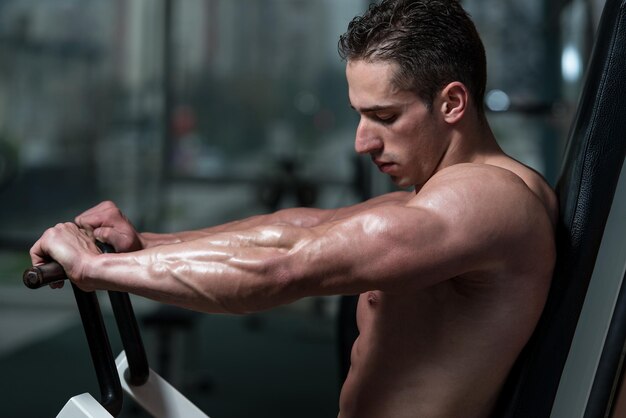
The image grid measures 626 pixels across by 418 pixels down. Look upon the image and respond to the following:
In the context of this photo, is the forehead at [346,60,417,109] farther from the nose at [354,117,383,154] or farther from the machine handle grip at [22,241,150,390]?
the machine handle grip at [22,241,150,390]

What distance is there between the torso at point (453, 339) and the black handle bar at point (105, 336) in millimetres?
324

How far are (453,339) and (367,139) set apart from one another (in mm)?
274

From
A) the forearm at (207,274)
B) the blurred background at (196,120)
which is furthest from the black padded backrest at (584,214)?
the blurred background at (196,120)

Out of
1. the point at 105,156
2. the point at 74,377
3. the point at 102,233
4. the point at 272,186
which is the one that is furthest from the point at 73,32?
the point at 102,233

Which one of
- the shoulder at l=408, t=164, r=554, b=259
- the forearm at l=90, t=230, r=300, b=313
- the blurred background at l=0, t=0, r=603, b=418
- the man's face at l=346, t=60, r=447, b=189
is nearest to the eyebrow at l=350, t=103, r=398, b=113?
the man's face at l=346, t=60, r=447, b=189

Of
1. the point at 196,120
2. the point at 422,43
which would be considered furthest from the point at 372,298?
the point at 196,120

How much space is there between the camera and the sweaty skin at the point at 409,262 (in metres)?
0.86

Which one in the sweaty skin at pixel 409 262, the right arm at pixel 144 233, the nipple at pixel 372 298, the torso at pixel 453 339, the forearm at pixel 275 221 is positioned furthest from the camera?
the forearm at pixel 275 221

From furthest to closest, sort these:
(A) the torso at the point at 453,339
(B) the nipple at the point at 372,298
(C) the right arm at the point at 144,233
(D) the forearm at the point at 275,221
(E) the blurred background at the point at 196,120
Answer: (E) the blurred background at the point at 196,120 → (D) the forearm at the point at 275,221 → (C) the right arm at the point at 144,233 → (B) the nipple at the point at 372,298 → (A) the torso at the point at 453,339

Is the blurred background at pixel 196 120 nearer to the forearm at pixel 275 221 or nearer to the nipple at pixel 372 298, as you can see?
the forearm at pixel 275 221

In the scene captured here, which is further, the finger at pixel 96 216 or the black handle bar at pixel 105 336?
the finger at pixel 96 216

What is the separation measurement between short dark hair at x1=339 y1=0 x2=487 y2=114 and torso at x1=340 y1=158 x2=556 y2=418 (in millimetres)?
145

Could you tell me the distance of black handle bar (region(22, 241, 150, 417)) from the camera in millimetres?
938

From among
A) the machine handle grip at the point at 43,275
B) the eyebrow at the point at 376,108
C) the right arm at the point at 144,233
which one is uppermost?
the eyebrow at the point at 376,108
